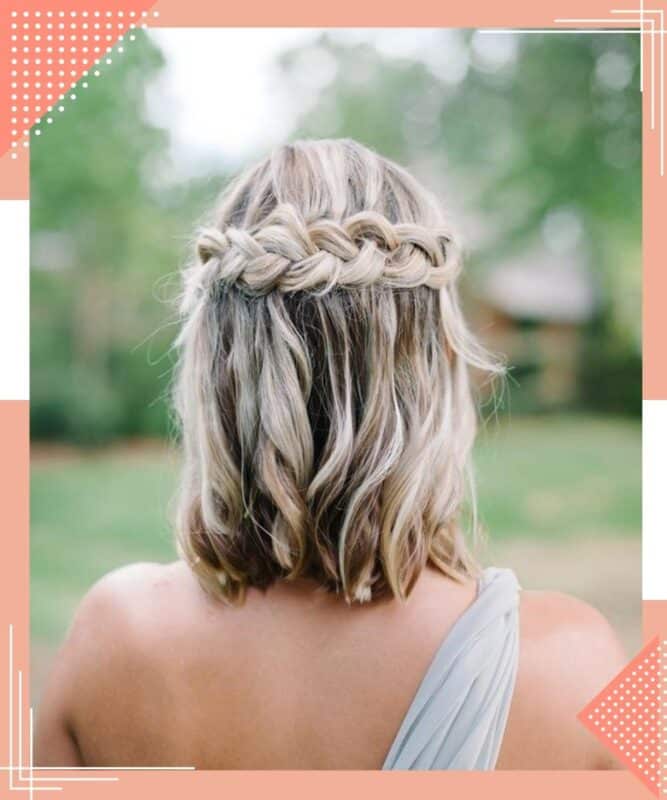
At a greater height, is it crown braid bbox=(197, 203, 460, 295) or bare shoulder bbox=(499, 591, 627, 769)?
crown braid bbox=(197, 203, 460, 295)

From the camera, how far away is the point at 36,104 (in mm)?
2242

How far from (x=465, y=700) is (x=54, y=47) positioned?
6.06 feet

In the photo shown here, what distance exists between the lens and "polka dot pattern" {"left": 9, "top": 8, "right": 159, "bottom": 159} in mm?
2215

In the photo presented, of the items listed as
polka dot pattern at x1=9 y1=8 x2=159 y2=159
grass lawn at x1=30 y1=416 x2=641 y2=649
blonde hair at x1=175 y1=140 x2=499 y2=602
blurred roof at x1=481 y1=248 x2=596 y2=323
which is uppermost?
blurred roof at x1=481 y1=248 x2=596 y2=323

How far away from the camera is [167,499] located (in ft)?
23.4

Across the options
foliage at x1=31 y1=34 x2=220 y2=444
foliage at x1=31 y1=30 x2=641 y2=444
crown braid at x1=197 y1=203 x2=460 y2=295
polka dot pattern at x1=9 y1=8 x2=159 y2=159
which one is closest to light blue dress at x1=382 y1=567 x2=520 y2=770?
crown braid at x1=197 y1=203 x2=460 y2=295

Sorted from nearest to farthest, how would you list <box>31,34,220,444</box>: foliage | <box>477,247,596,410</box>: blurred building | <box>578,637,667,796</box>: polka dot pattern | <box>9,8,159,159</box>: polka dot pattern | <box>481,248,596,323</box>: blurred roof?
1. <box>578,637,667,796</box>: polka dot pattern
2. <box>9,8,159,159</box>: polka dot pattern
3. <box>31,34,220,444</box>: foliage
4. <box>477,247,596,410</box>: blurred building
5. <box>481,248,596,323</box>: blurred roof

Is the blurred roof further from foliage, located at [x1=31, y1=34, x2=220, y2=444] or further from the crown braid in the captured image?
the crown braid

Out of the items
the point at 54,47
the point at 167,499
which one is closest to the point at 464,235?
the point at 167,499

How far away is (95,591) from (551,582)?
17.3 ft

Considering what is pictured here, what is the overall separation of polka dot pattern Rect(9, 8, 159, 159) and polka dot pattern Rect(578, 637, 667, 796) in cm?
194

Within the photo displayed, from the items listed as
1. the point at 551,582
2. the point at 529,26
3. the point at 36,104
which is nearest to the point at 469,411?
the point at 529,26

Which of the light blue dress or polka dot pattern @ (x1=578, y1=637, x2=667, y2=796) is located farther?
polka dot pattern @ (x1=578, y1=637, x2=667, y2=796)

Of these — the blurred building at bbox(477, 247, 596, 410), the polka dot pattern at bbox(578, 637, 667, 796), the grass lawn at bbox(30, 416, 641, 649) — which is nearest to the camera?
the polka dot pattern at bbox(578, 637, 667, 796)
